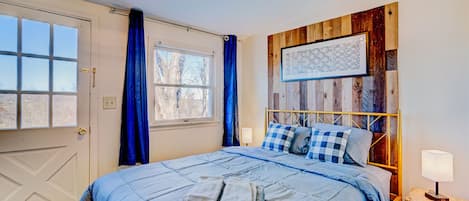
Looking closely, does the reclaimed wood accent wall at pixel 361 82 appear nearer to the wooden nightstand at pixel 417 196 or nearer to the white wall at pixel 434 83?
the white wall at pixel 434 83

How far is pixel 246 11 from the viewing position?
A: 2574 mm

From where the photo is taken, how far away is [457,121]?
1.93 metres

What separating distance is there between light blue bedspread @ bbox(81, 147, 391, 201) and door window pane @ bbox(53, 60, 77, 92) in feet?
3.28

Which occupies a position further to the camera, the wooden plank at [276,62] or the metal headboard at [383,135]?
the wooden plank at [276,62]

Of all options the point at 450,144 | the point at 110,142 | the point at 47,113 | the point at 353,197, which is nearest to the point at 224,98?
the point at 110,142

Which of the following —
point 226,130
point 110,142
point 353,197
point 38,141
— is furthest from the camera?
point 226,130

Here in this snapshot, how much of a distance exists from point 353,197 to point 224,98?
228cm

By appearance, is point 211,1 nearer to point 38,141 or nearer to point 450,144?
point 38,141

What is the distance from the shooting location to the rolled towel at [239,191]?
1.27 metres

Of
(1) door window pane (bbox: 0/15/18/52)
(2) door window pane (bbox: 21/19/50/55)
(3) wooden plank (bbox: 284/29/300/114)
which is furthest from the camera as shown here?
(3) wooden plank (bbox: 284/29/300/114)

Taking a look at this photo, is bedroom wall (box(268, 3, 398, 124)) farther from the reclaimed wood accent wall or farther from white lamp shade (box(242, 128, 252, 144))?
white lamp shade (box(242, 128, 252, 144))

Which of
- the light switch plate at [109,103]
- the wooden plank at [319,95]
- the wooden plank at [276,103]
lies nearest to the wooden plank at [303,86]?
the wooden plank at [319,95]

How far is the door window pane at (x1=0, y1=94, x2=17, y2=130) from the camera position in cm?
195

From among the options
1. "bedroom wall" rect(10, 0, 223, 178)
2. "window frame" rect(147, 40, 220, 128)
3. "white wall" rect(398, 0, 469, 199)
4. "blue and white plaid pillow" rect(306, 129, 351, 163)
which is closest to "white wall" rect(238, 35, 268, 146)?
"window frame" rect(147, 40, 220, 128)
